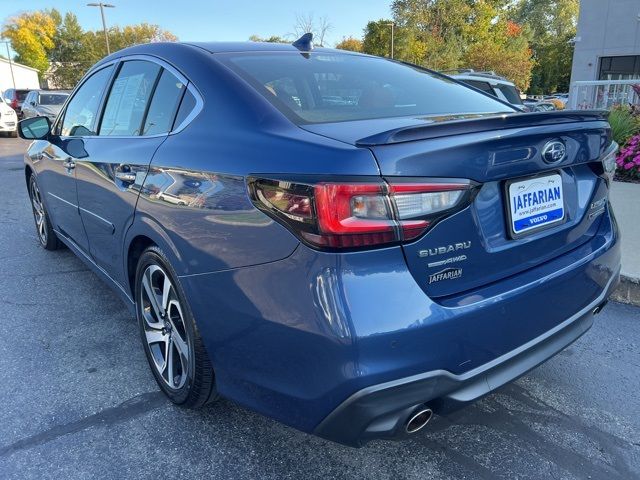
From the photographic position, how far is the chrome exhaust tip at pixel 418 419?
1629mm

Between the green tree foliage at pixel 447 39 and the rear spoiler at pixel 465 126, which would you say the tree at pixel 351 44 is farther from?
the rear spoiler at pixel 465 126

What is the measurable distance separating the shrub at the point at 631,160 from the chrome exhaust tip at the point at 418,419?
6821 millimetres

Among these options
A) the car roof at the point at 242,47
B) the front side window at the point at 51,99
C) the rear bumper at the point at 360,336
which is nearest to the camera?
the rear bumper at the point at 360,336

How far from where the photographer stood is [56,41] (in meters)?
69.8

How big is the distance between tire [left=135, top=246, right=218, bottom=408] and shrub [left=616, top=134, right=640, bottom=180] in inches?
272

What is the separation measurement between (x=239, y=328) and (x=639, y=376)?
2248 millimetres

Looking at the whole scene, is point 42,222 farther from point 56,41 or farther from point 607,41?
point 56,41

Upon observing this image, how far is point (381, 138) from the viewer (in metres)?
1.60

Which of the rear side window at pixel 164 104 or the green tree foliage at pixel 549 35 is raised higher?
the green tree foliage at pixel 549 35

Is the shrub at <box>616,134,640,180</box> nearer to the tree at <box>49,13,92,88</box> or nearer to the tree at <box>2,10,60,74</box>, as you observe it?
the tree at <box>49,13,92,88</box>

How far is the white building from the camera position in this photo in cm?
4875

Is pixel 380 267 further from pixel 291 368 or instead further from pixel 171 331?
pixel 171 331

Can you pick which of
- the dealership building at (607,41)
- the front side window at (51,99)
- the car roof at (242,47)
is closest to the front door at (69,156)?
the car roof at (242,47)

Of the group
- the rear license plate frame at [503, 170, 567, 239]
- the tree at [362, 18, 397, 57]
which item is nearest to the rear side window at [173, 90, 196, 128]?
the rear license plate frame at [503, 170, 567, 239]
